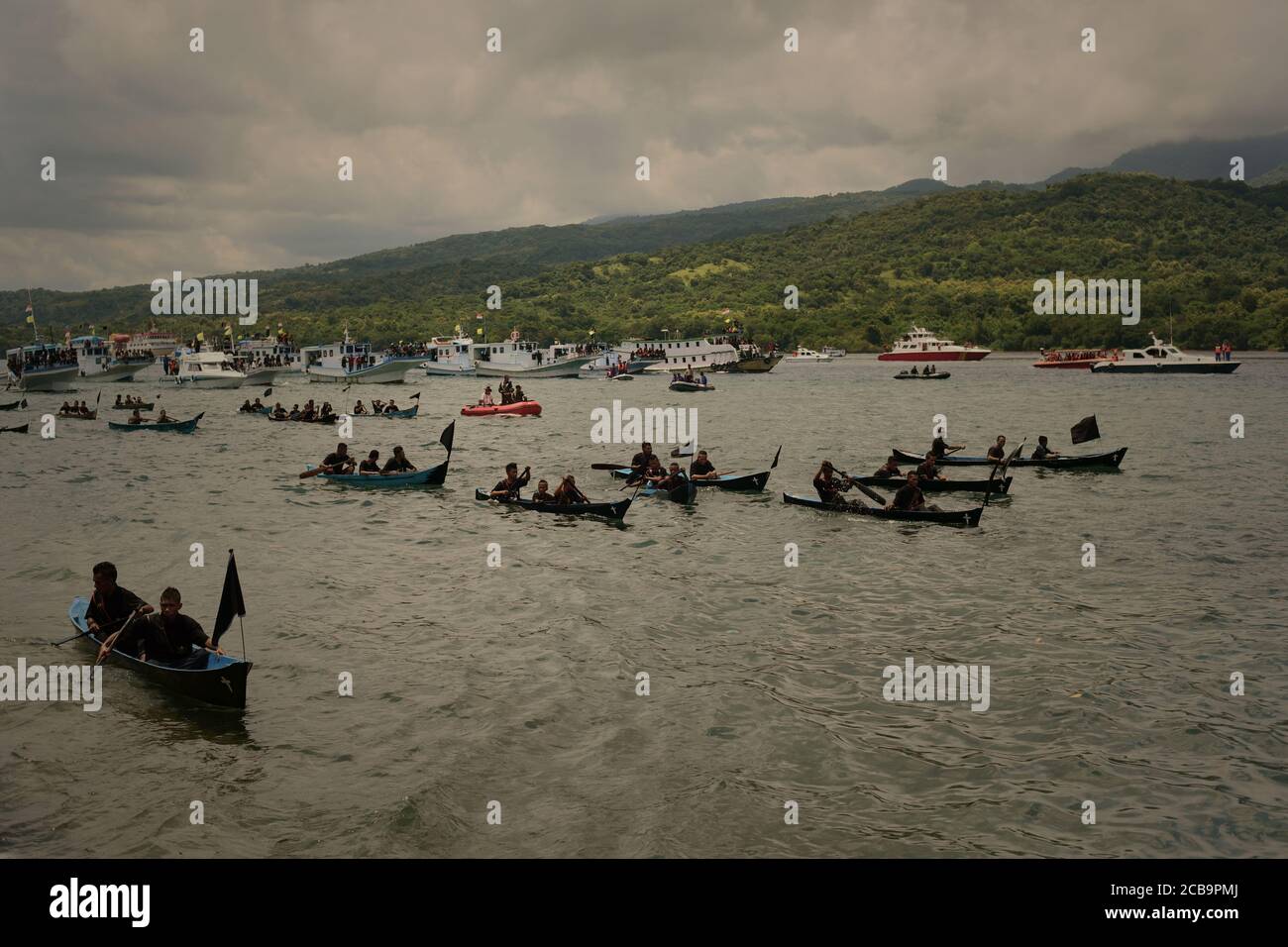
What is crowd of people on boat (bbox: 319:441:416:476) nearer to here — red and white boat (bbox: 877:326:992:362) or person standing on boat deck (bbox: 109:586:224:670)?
person standing on boat deck (bbox: 109:586:224:670)

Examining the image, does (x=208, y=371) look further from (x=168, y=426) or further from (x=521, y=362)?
(x=168, y=426)

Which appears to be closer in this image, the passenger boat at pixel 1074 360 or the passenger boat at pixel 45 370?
the passenger boat at pixel 45 370

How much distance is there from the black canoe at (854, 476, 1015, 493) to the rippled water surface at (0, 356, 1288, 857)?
1081 millimetres

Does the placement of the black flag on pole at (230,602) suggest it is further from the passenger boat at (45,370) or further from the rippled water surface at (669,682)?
the passenger boat at (45,370)

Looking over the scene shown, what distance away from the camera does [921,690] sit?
51.3ft

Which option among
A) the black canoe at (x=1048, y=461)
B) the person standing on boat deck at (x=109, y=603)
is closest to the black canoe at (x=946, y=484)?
the black canoe at (x=1048, y=461)

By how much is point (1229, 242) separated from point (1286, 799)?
198 meters

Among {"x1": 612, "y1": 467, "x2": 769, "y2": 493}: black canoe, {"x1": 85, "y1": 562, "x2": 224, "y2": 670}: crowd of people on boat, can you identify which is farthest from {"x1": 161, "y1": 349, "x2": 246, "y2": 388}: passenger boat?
{"x1": 85, "y1": 562, "x2": 224, "y2": 670}: crowd of people on boat

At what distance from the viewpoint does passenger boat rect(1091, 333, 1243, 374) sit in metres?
102

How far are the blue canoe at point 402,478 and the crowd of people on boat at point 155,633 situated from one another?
65.8 ft

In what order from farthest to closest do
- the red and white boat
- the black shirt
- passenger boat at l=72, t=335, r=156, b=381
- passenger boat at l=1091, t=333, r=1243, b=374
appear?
1. the red and white boat
2. passenger boat at l=72, t=335, r=156, b=381
3. passenger boat at l=1091, t=333, r=1243, b=374
4. the black shirt

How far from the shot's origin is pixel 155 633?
15289 millimetres

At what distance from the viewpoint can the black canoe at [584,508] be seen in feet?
96.8
